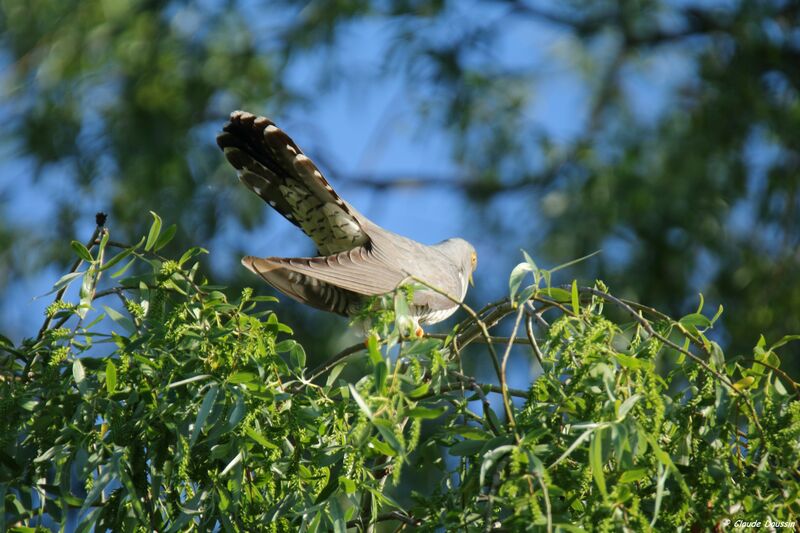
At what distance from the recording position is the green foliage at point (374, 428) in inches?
60.6

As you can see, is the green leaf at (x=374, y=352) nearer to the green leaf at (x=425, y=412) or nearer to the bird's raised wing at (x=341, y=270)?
the green leaf at (x=425, y=412)

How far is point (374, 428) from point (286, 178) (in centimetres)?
159

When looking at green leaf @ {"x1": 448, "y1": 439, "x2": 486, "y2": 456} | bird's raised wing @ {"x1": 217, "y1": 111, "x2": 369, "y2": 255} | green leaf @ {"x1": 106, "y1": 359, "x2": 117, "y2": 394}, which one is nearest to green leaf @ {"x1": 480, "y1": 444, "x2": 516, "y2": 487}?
green leaf @ {"x1": 448, "y1": 439, "x2": 486, "y2": 456}

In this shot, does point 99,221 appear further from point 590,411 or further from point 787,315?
point 787,315

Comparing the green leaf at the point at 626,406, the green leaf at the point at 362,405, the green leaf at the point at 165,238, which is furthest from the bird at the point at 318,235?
the green leaf at the point at 626,406

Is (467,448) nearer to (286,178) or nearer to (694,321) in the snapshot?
(694,321)

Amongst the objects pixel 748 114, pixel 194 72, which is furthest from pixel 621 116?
pixel 194 72

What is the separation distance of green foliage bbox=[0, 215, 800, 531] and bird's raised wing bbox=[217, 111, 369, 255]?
1.13m

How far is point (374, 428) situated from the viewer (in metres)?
1.71

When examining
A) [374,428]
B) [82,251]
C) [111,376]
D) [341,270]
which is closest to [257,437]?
[374,428]

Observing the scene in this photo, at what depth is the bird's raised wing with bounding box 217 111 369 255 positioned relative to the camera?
3033 mm

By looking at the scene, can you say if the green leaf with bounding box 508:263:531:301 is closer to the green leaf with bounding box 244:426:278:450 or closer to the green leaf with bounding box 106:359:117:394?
the green leaf with bounding box 244:426:278:450

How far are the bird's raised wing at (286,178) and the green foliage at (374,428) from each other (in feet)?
3.71

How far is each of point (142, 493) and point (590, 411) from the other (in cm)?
86
